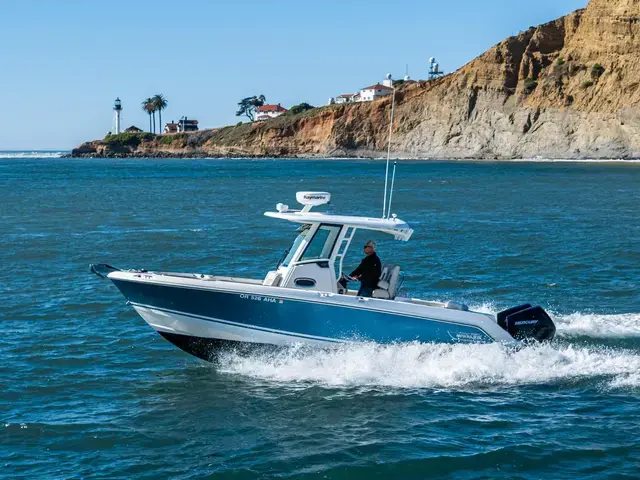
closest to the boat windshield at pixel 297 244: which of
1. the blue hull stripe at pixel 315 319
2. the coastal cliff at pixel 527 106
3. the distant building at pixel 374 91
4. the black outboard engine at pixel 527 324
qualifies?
the blue hull stripe at pixel 315 319

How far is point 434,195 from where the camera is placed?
56.6 m

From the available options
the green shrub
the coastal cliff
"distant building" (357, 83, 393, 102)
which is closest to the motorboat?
the coastal cliff

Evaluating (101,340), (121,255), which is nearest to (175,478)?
(101,340)

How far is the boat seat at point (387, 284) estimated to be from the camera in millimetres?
14070

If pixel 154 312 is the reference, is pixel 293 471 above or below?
below

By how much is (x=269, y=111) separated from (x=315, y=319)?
176815 millimetres

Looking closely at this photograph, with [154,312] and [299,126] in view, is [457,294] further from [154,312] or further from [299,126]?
[299,126]

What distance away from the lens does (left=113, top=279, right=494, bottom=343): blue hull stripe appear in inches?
539

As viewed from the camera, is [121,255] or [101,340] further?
[121,255]

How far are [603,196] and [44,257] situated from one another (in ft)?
118

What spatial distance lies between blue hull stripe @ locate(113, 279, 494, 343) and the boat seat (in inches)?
19.1

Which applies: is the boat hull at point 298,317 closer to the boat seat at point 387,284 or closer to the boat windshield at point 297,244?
the boat seat at point 387,284

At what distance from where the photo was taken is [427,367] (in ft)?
45.3

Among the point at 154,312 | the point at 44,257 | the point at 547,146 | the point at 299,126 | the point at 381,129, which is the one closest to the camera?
the point at 154,312
